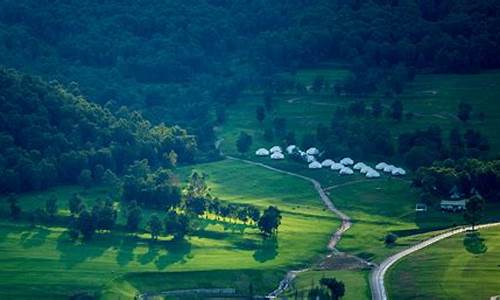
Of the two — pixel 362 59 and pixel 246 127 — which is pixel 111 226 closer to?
pixel 246 127

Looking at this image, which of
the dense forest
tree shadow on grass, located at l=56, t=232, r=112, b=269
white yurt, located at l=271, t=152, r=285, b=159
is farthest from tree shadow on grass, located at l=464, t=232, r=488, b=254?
the dense forest

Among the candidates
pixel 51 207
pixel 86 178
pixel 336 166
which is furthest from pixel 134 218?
pixel 336 166

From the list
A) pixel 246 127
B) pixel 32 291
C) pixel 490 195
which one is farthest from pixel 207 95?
pixel 32 291

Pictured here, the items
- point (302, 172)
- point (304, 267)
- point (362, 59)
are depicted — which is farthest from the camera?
point (362, 59)

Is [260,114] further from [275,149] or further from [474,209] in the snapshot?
[474,209]

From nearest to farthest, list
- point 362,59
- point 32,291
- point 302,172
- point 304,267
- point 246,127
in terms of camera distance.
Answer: point 32,291 < point 304,267 < point 302,172 < point 246,127 < point 362,59

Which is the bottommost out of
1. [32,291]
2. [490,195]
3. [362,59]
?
[32,291]
